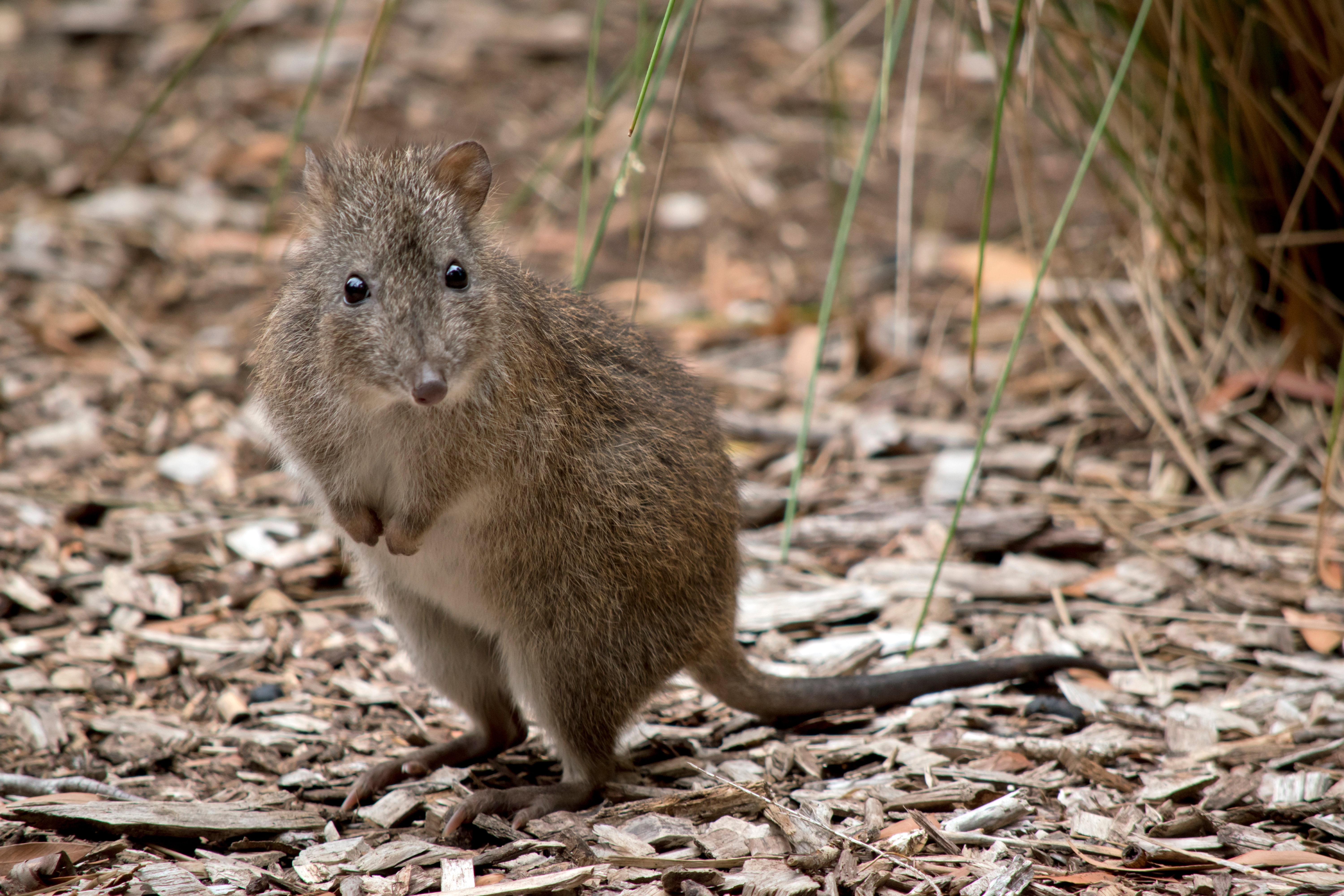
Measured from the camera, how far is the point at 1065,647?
4535 millimetres

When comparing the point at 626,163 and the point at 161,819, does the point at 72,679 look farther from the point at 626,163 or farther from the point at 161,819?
the point at 626,163

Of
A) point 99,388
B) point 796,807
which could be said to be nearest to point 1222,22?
point 796,807

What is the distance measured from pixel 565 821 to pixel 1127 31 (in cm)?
381

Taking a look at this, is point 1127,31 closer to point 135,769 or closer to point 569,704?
point 569,704

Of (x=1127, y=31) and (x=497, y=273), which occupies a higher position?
(x=1127, y=31)

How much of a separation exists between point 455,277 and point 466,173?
408 millimetres

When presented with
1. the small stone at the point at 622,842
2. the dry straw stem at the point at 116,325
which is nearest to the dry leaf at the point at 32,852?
the small stone at the point at 622,842

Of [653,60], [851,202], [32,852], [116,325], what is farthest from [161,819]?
[116,325]

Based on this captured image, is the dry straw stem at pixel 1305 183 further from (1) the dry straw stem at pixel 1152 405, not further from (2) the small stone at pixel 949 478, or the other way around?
(2) the small stone at pixel 949 478

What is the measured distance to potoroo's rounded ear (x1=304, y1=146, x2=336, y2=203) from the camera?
361 cm

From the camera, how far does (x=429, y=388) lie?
125 inches

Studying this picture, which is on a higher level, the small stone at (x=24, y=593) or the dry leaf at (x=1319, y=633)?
the small stone at (x=24, y=593)

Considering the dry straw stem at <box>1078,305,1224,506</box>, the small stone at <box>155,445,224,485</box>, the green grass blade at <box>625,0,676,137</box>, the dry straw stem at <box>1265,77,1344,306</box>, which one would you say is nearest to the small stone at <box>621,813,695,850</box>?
the green grass blade at <box>625,0,676,137</box>

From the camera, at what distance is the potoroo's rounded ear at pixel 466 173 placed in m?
3.65
